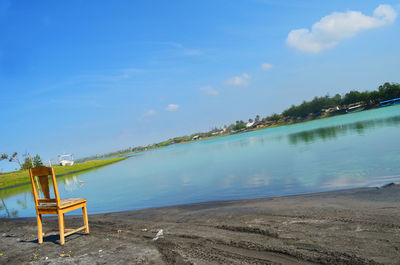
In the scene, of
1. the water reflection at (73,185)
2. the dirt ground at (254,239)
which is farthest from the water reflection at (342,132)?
the dirt ground at (254,239)

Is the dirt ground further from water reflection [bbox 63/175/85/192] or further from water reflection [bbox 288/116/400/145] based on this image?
water reflection [bbox 288/116/400/145]

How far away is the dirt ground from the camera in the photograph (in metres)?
3.68

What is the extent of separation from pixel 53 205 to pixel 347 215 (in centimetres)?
635

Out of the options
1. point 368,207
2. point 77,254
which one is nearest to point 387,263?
point 368,207

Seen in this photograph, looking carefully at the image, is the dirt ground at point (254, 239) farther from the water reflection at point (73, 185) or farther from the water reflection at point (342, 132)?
the water reflection at point (342, 132)

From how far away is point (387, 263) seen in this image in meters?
3.09

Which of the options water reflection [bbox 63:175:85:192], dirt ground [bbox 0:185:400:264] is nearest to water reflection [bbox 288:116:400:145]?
water reflection [bbox 63:175:85:192]

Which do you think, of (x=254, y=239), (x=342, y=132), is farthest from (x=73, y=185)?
(x=342, y=132)

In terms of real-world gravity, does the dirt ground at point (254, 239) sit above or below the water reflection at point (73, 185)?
above

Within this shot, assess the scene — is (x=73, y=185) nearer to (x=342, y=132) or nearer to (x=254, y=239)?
(x=254, y=239)

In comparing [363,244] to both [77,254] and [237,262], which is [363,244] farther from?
[77,254]

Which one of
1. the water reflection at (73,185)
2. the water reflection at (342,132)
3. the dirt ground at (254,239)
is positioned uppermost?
the dirt ground at (254,239)

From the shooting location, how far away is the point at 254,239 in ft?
15.0

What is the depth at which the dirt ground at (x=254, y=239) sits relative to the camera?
3684 millimetres
